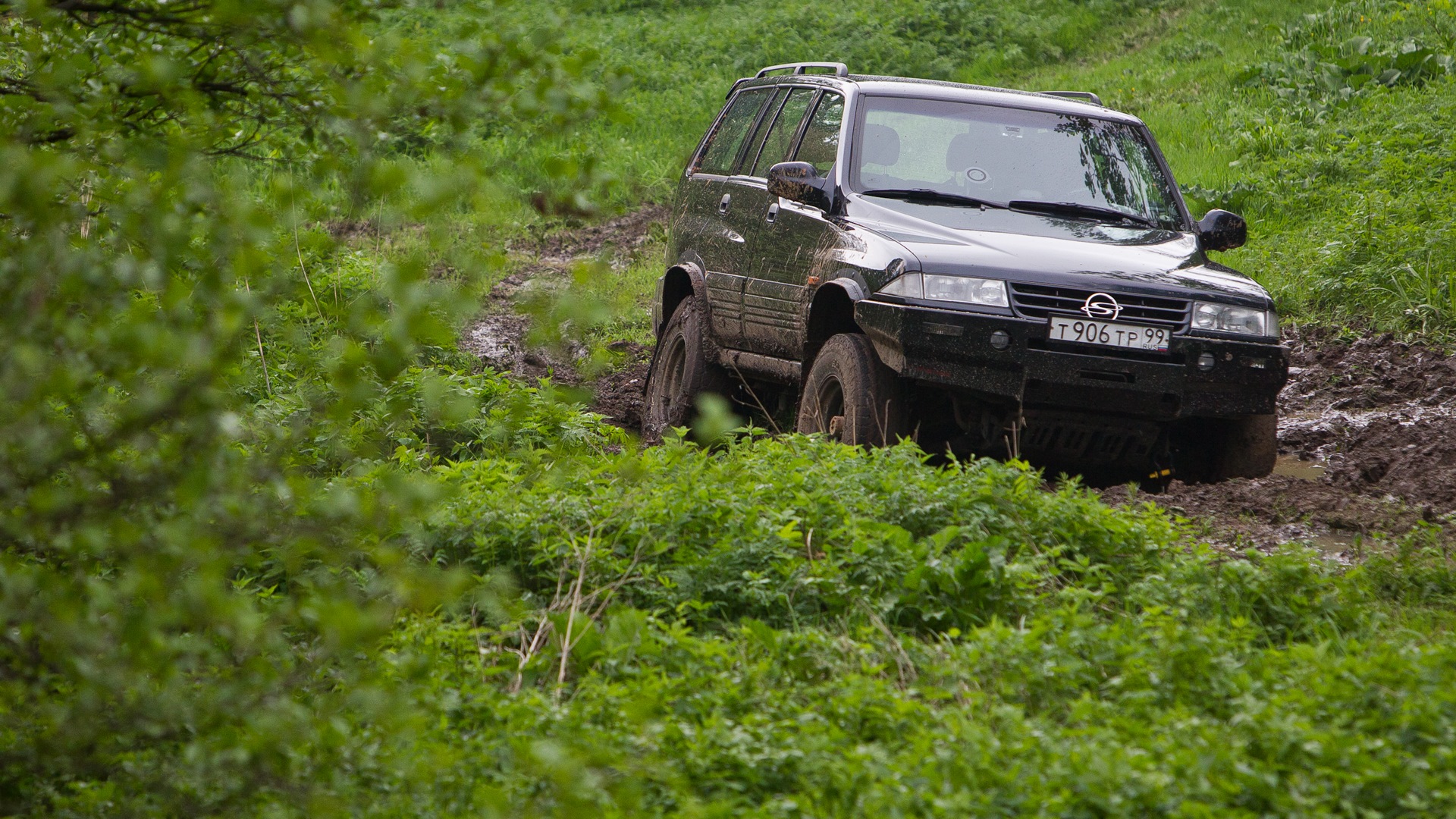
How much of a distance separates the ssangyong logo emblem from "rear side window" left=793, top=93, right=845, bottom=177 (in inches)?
66.8

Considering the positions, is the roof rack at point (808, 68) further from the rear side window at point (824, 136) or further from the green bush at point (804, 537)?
the green bush at point (804, 537)

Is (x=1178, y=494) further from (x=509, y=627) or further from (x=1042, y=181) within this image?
(x=509, y=627)

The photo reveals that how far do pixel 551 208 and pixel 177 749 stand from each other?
1558 millimetres

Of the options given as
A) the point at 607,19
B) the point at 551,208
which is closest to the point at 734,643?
the point at 551,208

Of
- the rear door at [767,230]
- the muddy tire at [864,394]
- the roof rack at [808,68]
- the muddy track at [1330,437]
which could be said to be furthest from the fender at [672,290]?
the muddy tire at [864,394]

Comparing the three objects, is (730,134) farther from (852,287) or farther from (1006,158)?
(852,287)

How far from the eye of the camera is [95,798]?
325 centimetres

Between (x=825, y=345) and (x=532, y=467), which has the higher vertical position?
(x=825, y=345)

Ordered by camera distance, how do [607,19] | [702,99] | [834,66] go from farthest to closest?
[607,19] → [702,99] → [834,66]

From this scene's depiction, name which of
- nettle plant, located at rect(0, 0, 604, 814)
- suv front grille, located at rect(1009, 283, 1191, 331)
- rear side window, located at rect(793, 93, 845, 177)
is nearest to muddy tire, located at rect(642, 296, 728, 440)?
rear side window, located at rect(793, 93, 845, 177)

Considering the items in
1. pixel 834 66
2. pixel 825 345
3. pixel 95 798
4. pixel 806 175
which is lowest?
pixel 95 798


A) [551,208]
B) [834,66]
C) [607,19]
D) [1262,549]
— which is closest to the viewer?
[551,208]

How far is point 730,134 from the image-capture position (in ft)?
28.1

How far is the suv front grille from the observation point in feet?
18.4
